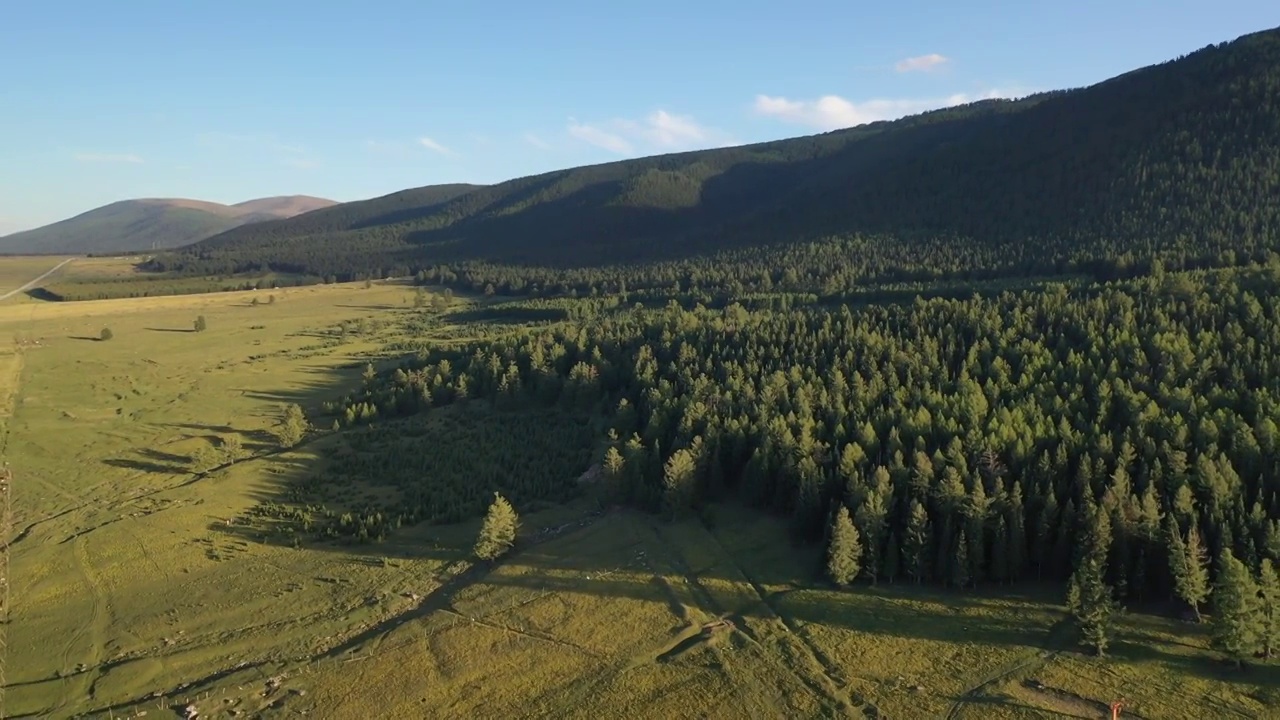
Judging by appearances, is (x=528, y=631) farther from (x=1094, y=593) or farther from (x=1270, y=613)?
(x=1270, y=613)

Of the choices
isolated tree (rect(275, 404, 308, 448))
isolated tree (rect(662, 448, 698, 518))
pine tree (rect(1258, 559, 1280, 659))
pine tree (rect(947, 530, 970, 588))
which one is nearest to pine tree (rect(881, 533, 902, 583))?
pine tree (rect(947, 530, 970, 588))

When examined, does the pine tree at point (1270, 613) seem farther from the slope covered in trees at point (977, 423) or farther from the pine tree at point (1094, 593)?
the pine tree at point (1094, 593)

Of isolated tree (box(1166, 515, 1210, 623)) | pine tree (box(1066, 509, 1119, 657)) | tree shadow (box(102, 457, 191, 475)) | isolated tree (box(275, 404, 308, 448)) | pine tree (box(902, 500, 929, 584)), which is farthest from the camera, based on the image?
isolated tree (box(275, 404, 308, 448))

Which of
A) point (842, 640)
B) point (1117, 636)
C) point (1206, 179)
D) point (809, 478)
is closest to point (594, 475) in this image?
point (809, 478)

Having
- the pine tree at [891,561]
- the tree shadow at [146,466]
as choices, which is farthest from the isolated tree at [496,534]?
the tree shadow at [146,466]

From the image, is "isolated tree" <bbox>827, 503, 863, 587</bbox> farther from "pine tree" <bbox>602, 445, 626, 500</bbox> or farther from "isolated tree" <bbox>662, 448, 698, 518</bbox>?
"pine tree" <bbox>602, 445, 626, 500</bbox>

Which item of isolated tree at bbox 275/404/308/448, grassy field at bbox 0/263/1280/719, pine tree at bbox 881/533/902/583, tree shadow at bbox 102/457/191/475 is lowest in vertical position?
grassy field at bbox 0/263/1280/719
